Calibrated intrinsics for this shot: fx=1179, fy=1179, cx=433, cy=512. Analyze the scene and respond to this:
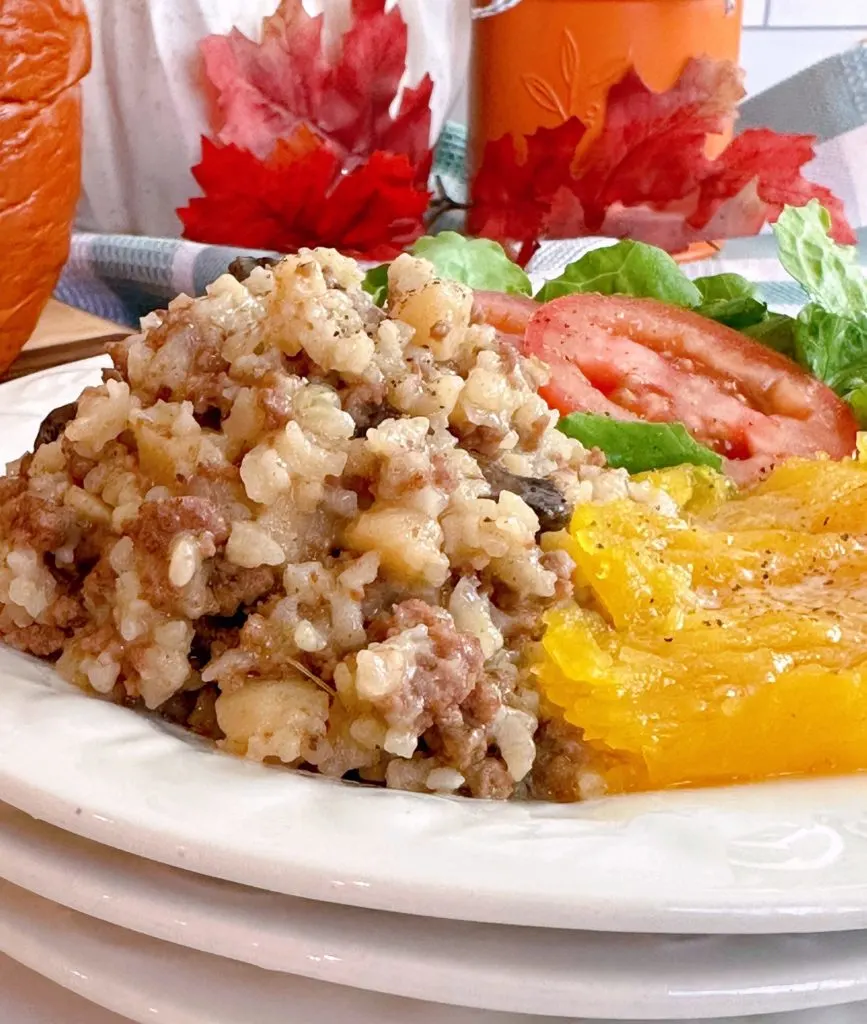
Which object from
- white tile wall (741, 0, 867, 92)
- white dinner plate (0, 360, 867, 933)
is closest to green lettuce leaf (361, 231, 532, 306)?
white dinner plate (0, 360, 867, 933)

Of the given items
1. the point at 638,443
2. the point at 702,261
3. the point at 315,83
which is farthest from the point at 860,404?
the point at 315,83

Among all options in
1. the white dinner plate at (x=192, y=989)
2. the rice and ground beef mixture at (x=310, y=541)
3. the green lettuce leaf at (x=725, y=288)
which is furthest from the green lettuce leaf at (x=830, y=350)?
the white dinner plate at (x=192, y=989)

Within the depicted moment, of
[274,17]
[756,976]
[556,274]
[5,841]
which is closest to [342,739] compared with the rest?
[5,841]

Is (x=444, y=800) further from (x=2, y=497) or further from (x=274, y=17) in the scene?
(x=274, y=17)

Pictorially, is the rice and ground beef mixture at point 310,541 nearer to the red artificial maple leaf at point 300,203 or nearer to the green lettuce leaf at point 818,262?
the green lettuce leaf at point 818,262

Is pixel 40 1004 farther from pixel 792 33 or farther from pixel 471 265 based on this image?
pixel 792 33

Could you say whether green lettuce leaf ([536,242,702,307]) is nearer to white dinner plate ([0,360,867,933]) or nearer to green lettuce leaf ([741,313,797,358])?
green lettuce leaf ([741,313,797,358])
